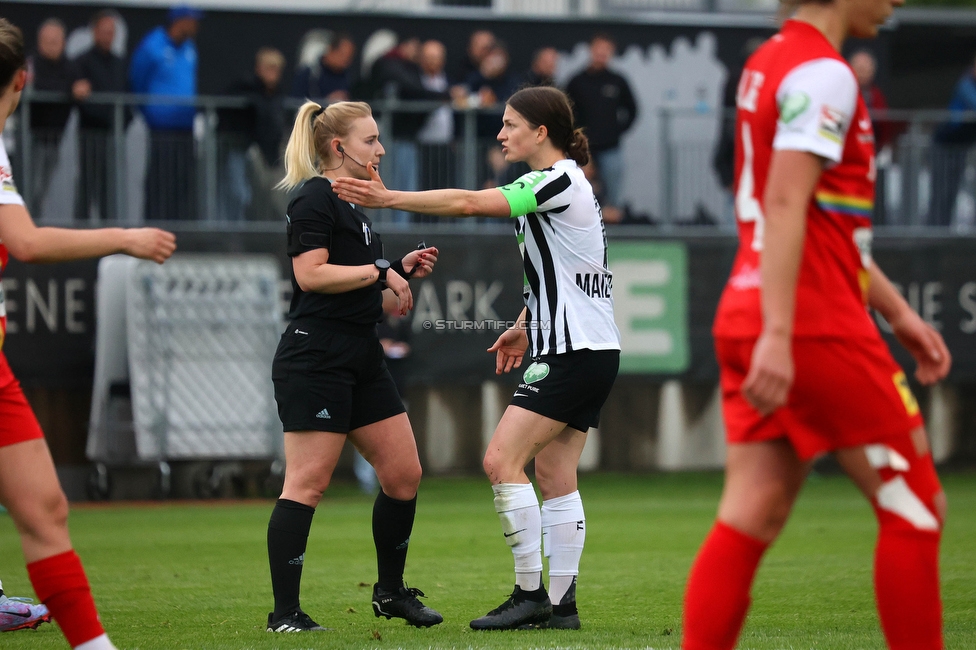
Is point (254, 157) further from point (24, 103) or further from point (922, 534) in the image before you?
point (922, 534)

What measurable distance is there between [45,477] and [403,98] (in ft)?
35.4

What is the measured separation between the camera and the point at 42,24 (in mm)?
14984

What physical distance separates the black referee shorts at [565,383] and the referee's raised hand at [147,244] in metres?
1.93

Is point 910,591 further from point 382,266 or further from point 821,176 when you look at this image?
point 382,266

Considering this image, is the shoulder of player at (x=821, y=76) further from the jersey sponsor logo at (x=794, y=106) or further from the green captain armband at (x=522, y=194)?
the green captain armband at (x=522, y=194)

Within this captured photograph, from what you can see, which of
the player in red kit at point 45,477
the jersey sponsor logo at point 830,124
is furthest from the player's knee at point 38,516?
the jersey sponsor logo at point 830,124

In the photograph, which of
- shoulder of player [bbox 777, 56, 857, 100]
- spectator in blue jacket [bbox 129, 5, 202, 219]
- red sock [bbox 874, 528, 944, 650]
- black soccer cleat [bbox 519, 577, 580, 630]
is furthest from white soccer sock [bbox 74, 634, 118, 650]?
spectator in blue jacket [bbox 129, 5, 202, 219]

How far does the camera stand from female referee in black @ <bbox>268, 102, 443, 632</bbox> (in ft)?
18.5

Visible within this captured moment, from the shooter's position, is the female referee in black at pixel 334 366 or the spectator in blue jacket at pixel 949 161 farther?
the spectator in blue jacket at pixel 949 161

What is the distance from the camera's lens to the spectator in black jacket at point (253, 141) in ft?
45.1

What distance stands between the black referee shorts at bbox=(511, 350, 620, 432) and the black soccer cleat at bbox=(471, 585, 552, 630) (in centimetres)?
81

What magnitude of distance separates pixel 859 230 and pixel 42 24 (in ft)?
44.0

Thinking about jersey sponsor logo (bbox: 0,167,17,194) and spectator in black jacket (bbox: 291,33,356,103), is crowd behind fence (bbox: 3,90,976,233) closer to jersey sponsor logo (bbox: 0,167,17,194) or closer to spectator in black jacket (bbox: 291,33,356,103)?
spectator in black jacket (bbox: 291,33,356,103)

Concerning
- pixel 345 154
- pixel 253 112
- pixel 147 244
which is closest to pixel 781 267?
pixel 147 244
